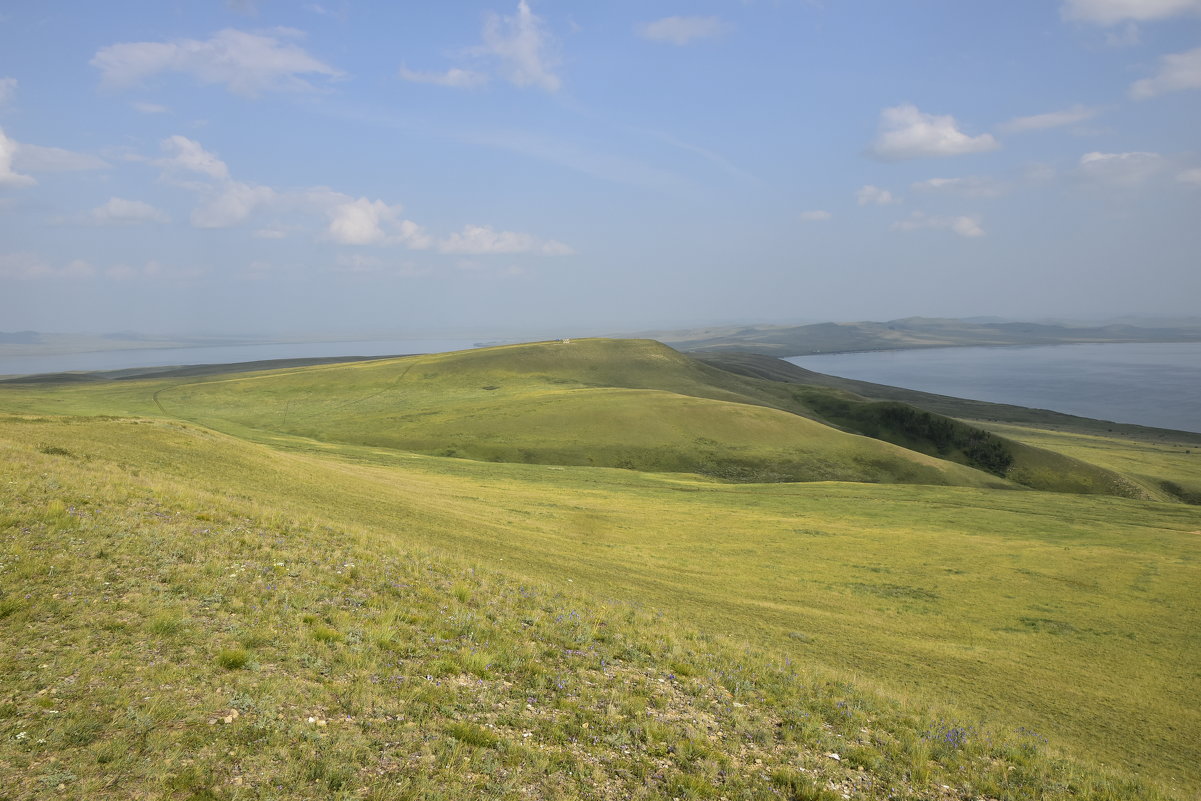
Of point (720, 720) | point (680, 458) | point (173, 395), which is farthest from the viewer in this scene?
point (173, 395)

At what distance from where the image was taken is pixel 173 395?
410 ft

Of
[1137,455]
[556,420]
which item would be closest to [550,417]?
[556,420]

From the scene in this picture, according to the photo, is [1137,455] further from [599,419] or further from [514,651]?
[514,651]

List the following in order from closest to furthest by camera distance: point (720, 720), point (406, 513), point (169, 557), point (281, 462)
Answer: point (720, 720) < point (169, 557) < point (406, 513) < point (281, 462)

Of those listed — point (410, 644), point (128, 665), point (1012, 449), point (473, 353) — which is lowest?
point (1012, 449)

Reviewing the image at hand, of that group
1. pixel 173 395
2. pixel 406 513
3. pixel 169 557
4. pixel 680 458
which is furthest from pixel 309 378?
pixel 169 557

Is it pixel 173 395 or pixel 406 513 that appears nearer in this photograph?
pixel 406 513

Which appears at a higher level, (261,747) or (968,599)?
(261,747)

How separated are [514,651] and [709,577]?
1719 centimetres

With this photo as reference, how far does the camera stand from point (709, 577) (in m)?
29.8

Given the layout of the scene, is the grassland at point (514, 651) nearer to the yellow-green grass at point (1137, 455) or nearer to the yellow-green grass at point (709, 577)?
the yellow-green grass at point (709, 577)

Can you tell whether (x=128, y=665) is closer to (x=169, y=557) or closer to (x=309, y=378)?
(x=169, y=557)

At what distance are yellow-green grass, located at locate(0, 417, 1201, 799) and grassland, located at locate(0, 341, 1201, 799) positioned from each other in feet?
0.47

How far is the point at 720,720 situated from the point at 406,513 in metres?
22.1
